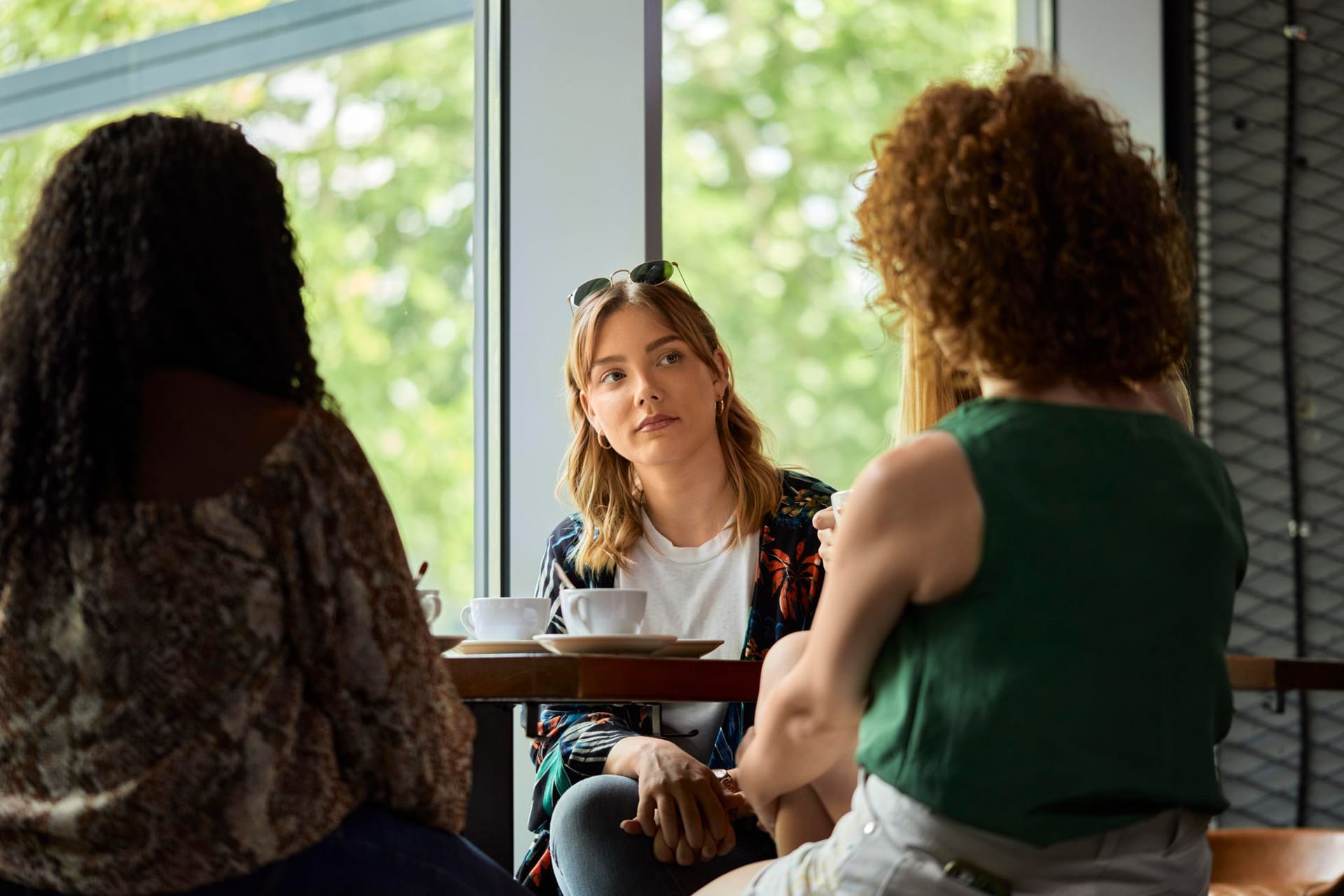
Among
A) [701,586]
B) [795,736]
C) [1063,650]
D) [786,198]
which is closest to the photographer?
[1063,650]

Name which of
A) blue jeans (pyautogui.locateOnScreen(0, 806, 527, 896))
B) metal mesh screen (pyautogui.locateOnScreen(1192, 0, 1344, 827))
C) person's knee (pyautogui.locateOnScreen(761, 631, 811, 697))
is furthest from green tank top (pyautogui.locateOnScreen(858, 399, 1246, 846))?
metal mesh screen (pyautogui.locateOnScreen(1192, 0, 1344, 827))

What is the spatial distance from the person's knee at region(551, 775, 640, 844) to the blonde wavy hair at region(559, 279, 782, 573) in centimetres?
46

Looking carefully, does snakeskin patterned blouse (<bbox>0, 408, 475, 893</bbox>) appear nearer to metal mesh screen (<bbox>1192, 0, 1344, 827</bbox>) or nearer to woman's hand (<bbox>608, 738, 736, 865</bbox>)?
woman's hand (<bbox>608, 738, 736, 865</bbox>)

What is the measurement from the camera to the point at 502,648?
5.02ft

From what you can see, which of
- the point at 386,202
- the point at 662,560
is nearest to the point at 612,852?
the point at 662,560

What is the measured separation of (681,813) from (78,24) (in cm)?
191

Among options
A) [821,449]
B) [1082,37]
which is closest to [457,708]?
[1082,37]

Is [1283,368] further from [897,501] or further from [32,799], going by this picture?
[32,799]

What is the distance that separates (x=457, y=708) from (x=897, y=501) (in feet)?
1.33

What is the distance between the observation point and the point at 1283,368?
11.3 feet

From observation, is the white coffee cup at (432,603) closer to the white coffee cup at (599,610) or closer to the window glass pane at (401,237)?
the white coffee cup at (599,610)

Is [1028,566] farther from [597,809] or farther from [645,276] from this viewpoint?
[645,276]

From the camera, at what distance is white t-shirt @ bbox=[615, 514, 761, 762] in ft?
6.91

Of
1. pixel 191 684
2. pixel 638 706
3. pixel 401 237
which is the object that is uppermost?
pixel 401 237
